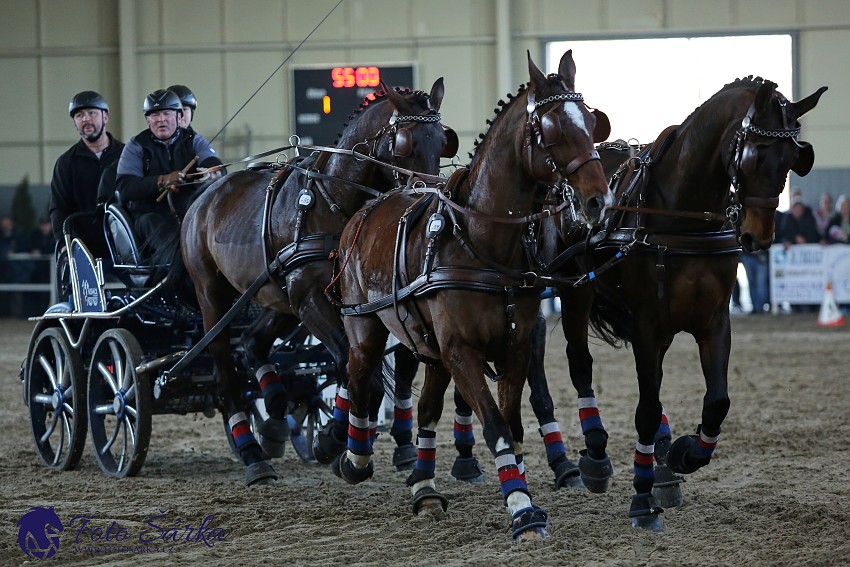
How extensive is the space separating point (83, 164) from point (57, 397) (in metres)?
1.59

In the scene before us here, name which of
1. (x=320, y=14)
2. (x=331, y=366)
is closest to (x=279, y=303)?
(x=331, y=366)

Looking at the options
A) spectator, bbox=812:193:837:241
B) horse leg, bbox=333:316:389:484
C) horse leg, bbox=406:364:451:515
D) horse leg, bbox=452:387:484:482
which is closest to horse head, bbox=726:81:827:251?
horse leg, bbox=406:364:451:515

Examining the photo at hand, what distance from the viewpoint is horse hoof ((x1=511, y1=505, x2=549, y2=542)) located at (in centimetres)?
436

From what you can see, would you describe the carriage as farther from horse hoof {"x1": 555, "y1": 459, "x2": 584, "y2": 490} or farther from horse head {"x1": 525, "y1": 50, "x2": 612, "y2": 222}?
horse head {"x1": 525, "y1": 50, "x2": 612, "y2": 222}

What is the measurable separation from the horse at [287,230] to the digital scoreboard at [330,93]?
27.7 feet

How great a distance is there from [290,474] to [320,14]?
12.9 metres

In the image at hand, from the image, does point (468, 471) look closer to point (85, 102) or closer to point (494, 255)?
point (494, 255)

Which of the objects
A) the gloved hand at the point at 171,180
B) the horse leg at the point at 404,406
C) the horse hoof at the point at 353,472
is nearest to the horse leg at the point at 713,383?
the horse hoof at the point at 353,472

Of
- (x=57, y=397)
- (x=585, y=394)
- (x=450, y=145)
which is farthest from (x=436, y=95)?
(x=57, y=397)

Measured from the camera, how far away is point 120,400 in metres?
6.37

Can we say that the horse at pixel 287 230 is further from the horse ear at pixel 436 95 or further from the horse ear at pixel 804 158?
the horse ear at pixel 804 158

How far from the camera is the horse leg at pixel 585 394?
5414 millimetres

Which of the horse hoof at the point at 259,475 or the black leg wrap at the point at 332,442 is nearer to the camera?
the black leg wrap at the point at 332,442

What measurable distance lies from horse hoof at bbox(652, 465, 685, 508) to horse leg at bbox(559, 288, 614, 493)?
0.32 meters
